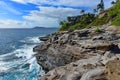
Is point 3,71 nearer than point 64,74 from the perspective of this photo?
No

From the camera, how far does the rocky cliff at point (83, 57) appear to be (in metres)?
19.5

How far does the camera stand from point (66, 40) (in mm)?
45938

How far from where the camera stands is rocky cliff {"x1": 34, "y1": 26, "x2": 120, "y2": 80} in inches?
769

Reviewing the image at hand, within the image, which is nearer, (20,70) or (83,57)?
(83,57)

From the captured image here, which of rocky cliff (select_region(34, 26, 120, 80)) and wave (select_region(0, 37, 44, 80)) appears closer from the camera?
rocky cliff (select_region(34, 26, 120, 80))

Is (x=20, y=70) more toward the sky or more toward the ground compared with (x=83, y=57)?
more toward the ground

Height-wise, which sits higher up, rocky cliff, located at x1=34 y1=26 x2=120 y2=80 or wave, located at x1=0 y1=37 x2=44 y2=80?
rocky cliff, located at x1=34 y1=26 x2=120 y2=80

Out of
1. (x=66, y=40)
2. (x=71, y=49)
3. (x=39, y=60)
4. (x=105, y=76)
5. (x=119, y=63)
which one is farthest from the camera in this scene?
(x=39, y=60)

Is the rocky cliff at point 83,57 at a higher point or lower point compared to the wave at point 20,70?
higher

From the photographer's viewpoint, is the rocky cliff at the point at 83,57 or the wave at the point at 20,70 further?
the wave at the point at 20,70

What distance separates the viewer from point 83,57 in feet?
115

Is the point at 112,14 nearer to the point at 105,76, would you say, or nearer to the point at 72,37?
the point at 72,37

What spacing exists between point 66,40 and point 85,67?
23.0 metres

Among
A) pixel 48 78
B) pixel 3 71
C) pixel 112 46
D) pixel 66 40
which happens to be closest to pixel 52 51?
pixel 66 40
